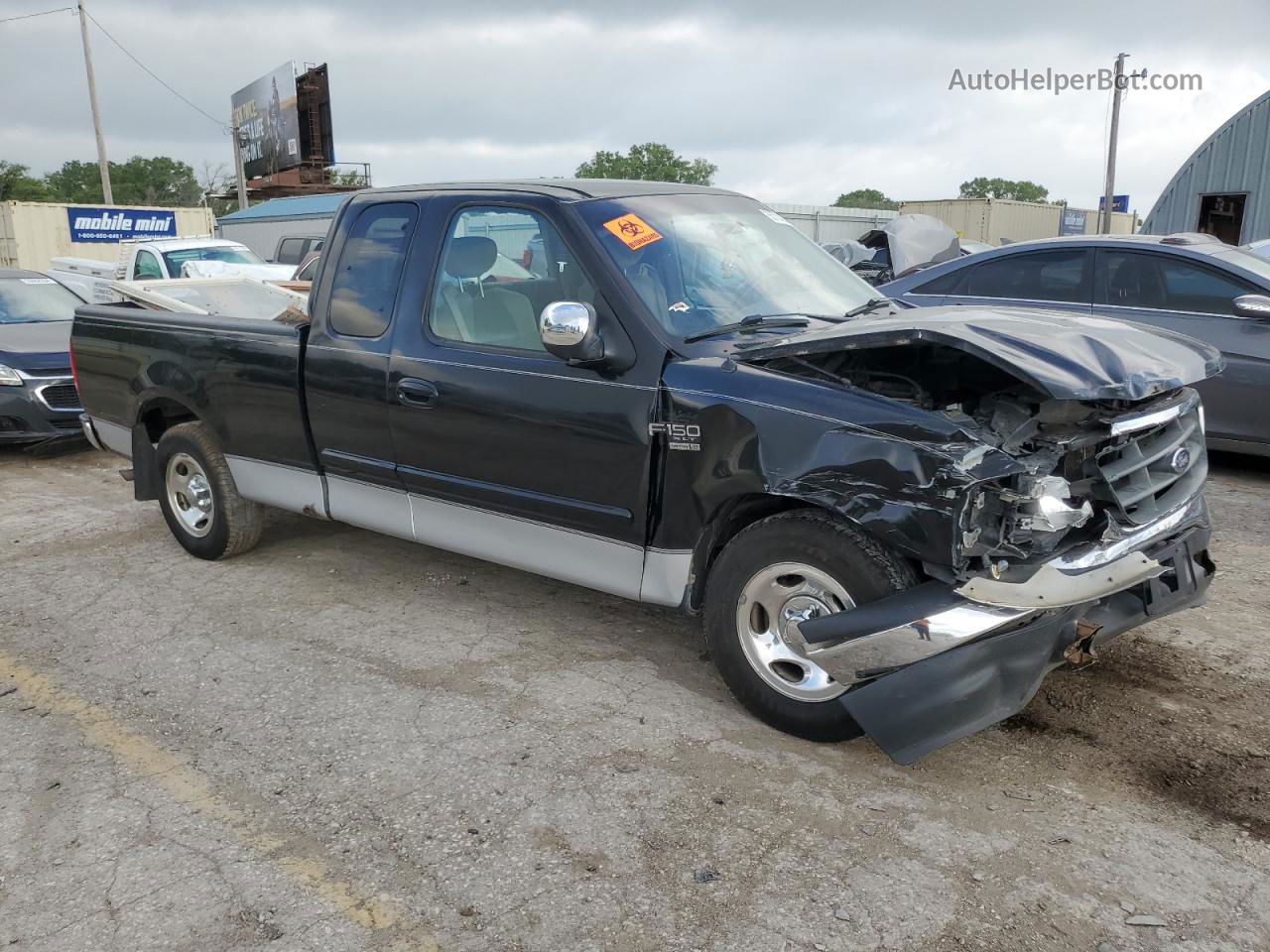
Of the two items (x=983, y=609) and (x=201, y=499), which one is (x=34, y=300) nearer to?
(x=201, y=499)

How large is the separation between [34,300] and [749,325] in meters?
9.25

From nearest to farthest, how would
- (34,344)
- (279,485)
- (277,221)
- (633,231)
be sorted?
(633,231) → (279,485) → (34,344) → (277,221)

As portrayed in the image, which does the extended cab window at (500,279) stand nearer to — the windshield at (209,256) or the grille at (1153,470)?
the grille at (1153,470)

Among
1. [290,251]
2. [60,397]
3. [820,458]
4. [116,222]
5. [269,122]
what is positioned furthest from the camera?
[269,122]

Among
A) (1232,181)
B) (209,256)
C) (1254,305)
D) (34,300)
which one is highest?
(1232,181)

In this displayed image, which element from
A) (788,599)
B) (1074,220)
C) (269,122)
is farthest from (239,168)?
(788,599)

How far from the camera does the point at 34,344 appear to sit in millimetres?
9250

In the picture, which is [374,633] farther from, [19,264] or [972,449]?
[19,264]

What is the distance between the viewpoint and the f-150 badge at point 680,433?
359cm

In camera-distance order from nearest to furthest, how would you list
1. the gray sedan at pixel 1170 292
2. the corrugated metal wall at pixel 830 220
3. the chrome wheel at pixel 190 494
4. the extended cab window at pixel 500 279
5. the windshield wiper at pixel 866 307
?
the extended cab window at pixel 500 279 → the windshield wiper at pixel 866 307 → the chrome wheel at pixel 190 494 → the gray sedan at pixel 1170 292 → the corrugated metal wall at pixel 830 220

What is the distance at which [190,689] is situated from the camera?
165 inches

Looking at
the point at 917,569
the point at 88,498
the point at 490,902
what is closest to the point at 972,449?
the point at 917,569

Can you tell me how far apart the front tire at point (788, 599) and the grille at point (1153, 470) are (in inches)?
29.4

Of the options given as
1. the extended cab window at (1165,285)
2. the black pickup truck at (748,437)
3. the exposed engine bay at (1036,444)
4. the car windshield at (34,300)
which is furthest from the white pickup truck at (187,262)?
the exposed engine bay at (1036,444)
